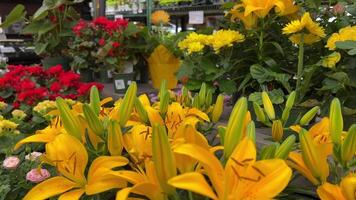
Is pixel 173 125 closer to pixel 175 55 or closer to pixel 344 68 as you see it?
pixel 344 68

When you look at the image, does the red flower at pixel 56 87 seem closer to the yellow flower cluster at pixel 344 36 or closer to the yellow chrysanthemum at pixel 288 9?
the yellow chrysanthemum at pixel 288 9

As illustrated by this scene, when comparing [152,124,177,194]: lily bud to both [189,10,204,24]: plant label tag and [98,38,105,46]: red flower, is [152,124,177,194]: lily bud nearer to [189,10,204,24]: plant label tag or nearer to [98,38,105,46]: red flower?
[98,38,105,46]: red flower

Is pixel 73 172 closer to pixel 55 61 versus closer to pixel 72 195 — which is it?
pixel 72 195

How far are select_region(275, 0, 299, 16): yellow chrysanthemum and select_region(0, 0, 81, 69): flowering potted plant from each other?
130 cm

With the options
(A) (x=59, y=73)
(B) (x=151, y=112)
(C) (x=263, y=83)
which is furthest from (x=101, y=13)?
(B) (x=151, y=112)

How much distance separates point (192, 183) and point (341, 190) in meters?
0.18

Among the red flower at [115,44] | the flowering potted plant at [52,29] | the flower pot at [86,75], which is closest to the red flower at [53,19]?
the flowering potted plant at [52,29]

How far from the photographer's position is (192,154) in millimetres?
440

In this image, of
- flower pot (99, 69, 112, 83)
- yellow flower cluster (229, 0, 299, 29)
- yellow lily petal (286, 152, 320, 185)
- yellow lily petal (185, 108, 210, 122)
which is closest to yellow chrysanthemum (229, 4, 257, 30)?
yellow flower cluster (229, 0, 299, 29)

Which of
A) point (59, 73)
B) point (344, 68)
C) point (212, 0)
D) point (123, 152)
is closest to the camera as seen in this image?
point (123, 152)

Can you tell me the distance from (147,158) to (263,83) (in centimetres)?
63

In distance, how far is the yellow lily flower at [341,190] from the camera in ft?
1.50

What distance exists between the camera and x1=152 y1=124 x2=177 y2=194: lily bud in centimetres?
45

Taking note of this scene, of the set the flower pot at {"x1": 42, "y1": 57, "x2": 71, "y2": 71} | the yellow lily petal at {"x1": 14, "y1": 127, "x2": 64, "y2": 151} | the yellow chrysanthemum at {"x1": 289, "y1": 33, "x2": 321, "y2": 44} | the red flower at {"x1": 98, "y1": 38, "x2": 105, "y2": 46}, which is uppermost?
Answer: the yellow chrysanthemum at {"x1": 289, "y1": 33, "x2": 321, "y2": 44}
